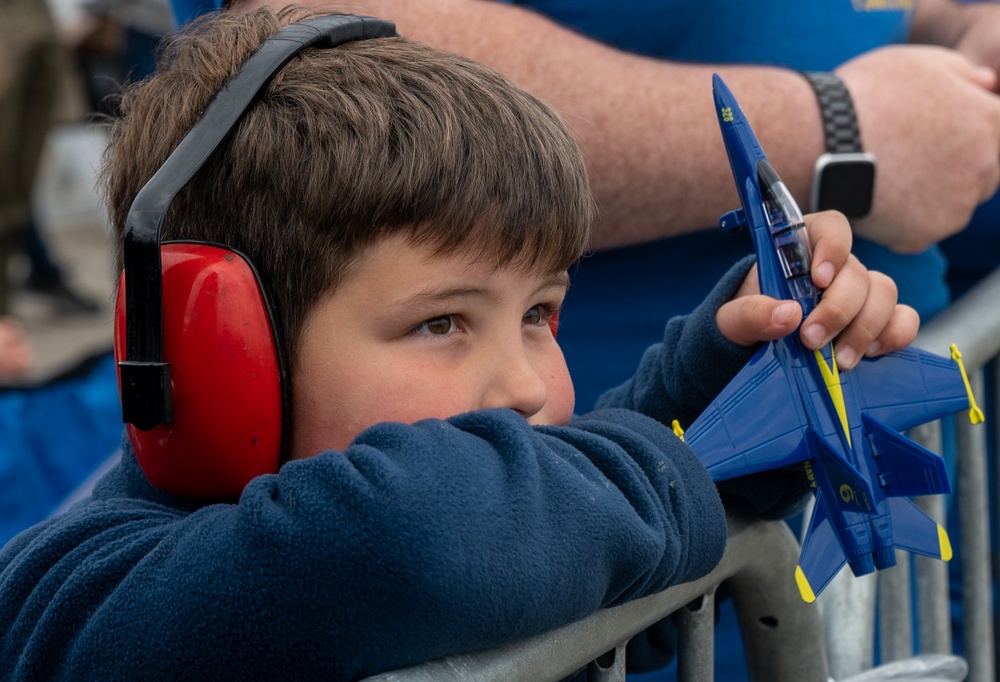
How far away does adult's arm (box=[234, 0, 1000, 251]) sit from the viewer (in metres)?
1.63

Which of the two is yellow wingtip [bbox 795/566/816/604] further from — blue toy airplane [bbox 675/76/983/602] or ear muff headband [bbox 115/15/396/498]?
ear muff headband [bbox 115/15/396/498]

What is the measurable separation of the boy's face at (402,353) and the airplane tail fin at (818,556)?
1.02ft

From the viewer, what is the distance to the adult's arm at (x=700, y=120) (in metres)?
1.63

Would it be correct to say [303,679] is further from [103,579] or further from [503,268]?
[503,268]

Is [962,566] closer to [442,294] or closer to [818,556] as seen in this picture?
[818,556]

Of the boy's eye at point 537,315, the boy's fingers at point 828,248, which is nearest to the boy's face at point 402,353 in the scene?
the boy's eye at point 537,315

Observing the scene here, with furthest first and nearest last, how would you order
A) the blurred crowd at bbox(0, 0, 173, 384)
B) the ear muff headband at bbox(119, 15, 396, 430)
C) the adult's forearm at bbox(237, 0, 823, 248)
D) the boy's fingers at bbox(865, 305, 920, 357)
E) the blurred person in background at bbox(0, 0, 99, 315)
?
the blurred person in background at bbox(0, 0, 99, 315) < the blurred crowd at bbox(0, 0, 173, 384) < the adult's forearm at bbox(237, 0, 823, 248) < the boy's fingers at bbox(865, 305, 920, 357) < the ear muff headband at bbox(119, 15, 396, 430)

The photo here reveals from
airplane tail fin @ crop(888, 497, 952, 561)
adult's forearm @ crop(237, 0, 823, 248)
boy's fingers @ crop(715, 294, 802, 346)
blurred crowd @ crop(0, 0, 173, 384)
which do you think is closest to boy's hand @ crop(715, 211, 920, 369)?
boy's fingers @ crop(715, 294, 802, 346)

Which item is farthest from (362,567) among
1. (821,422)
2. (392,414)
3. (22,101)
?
(22,101)

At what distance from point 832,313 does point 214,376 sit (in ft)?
2.16

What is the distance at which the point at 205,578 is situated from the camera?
3.03 ft

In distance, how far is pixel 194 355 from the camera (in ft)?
3.64

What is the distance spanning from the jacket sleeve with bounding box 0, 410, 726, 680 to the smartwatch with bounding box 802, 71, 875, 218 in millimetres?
865

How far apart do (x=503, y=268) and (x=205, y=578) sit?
473 mm
